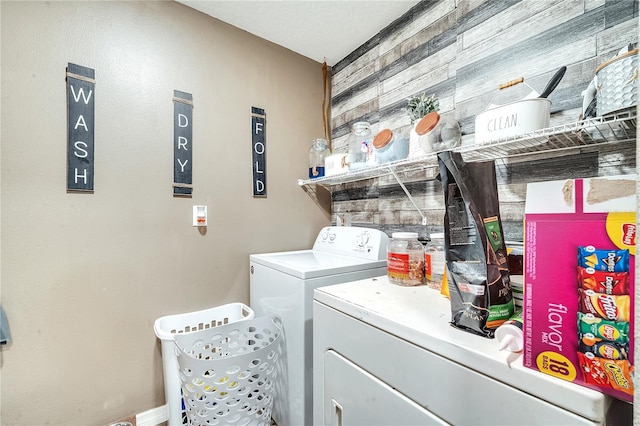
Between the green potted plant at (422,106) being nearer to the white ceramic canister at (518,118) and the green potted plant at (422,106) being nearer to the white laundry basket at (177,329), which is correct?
the white ceramic canister at (518,118)

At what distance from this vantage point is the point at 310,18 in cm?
175

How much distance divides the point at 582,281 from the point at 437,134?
92 centimetres

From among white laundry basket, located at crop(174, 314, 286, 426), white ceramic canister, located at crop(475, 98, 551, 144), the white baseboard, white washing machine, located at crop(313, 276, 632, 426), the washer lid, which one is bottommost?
the white baseboard

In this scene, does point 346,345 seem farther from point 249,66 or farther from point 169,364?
point 249,66

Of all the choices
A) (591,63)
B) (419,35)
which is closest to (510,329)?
(591,63)

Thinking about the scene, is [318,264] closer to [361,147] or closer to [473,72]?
[361,147]

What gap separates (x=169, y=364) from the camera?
142 centimetres

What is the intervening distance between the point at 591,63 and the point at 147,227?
2.13 meters

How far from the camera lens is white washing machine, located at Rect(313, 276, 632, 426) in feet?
1.71

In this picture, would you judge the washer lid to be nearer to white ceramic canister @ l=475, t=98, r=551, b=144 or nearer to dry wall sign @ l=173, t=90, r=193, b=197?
dry wall sign @ l=173, t=90, r=193, b=197

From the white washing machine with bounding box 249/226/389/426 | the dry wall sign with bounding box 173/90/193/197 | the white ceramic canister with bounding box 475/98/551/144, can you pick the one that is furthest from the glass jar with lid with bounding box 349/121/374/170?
the dry wall sign with bounding box 173/90/193/197

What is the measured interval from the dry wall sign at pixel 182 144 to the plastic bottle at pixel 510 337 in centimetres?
164

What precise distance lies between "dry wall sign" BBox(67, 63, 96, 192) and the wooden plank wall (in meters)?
1.57

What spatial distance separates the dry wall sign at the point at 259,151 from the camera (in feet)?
6.25
